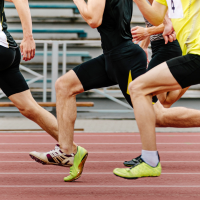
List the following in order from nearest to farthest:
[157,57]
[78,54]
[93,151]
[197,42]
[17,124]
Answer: [197,42], [157,57], [93,151], [17,124], [78,54]

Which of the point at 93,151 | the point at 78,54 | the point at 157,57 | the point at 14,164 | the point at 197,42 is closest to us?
the point at 197,42

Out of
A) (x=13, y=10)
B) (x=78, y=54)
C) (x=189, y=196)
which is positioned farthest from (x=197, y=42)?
(x=13, y=10)

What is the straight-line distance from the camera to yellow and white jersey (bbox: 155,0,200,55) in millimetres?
2951

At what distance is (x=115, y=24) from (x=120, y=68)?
0.34 m

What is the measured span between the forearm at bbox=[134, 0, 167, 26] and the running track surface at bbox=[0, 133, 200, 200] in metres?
1.31

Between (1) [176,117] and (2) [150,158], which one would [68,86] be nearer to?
(2) [150,158]

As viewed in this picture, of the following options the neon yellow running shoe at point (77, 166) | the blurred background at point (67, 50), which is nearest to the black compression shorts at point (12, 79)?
the neon yellow running shoe at point (77, 166)

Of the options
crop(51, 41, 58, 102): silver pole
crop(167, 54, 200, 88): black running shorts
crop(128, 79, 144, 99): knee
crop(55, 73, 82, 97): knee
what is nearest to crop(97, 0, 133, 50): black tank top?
crop(55, 73, 82, 97): knee

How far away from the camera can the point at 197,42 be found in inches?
116

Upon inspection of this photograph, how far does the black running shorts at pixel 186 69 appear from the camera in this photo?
2.93 meters

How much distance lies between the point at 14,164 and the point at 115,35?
1873 millimetres

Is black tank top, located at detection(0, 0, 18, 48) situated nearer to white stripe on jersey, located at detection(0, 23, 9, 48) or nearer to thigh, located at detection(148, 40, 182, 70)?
white stripe on jersey, located at detection(0, 23, 9, 48)

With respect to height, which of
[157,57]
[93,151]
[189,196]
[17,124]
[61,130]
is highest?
[157,57]

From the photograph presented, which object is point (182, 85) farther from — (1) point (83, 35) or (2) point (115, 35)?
(1) point (83, 35)
